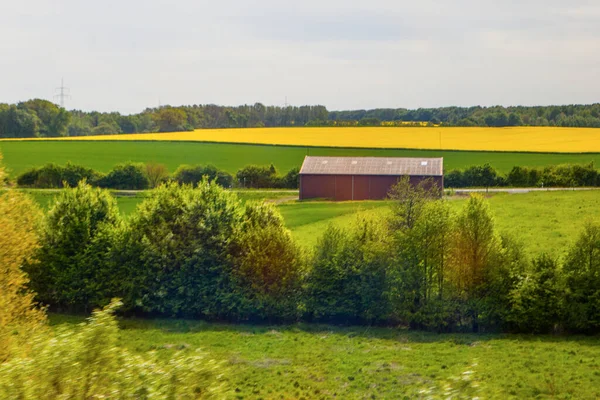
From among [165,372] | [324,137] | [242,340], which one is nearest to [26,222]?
[242,340]

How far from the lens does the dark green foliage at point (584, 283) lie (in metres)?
28.8

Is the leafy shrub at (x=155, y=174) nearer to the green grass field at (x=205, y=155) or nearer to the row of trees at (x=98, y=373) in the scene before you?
the green grass field at (x=205, y=155)

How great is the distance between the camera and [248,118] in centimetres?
14100

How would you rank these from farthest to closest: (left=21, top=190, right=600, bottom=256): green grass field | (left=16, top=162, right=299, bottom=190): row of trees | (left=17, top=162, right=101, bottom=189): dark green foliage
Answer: (left=16, top=162, right=299, bottom=190): row of trees < (left=17, top=162, right=101, bottom=189): dark green foliage < (left=21, top=190, right=600, bottom=256): green grass field

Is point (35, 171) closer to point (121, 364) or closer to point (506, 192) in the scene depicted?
point (506, 192)

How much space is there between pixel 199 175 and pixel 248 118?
6602cm

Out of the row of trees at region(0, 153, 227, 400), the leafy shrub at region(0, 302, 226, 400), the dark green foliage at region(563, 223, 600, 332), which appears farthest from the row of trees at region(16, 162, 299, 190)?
the leafy shrub at region(0, 302, 226, 400)

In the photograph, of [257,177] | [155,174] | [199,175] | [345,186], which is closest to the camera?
[345,186]

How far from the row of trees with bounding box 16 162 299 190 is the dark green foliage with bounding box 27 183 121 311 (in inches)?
1412

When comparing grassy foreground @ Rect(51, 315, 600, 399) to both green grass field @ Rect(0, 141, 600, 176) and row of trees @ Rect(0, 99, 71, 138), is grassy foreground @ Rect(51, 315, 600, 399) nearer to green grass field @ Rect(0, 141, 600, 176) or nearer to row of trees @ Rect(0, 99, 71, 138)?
green grass field @ Rect(0, 141, 600, 176)

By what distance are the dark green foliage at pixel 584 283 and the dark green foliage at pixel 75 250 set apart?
2134 centimetres

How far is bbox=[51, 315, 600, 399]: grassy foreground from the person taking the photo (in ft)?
72.8

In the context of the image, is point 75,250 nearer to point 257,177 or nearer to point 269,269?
point 269,269

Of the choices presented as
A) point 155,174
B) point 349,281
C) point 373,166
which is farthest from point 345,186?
point 349,281
